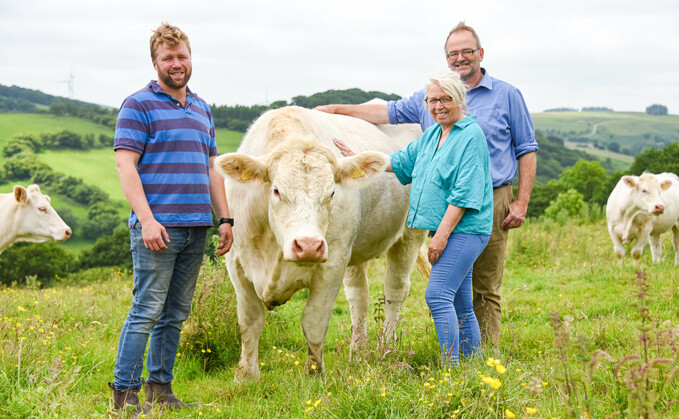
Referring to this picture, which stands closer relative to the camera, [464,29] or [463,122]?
[463,122]

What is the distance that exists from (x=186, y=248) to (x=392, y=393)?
1754 mm

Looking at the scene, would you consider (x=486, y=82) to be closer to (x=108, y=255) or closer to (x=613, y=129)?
(x=108, y=255)

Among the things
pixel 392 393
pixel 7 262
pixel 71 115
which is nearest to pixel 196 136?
pixel 392 393

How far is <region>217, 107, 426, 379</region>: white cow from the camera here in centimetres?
422

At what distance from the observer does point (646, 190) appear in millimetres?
12195

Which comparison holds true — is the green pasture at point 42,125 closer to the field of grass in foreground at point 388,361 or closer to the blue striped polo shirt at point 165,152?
the field of grass in foreground at point 388,361

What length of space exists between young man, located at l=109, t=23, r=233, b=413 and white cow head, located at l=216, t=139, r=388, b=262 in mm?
395

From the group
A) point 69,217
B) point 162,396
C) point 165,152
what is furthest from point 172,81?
point 69,217

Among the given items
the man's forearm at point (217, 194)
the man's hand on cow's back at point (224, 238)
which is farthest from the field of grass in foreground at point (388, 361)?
the man's forearm at point (217, 194)

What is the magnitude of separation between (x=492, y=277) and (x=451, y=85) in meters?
1.96

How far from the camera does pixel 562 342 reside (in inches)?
97.1

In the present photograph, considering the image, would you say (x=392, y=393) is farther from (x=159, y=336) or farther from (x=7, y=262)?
(x=7, y=262)

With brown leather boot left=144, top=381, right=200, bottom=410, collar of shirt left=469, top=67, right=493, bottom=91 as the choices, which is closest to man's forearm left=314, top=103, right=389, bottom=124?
collar of shirt left=469, top=67, right=493, bottom=91

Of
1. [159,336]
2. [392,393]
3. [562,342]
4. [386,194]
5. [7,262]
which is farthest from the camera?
[7,262]
